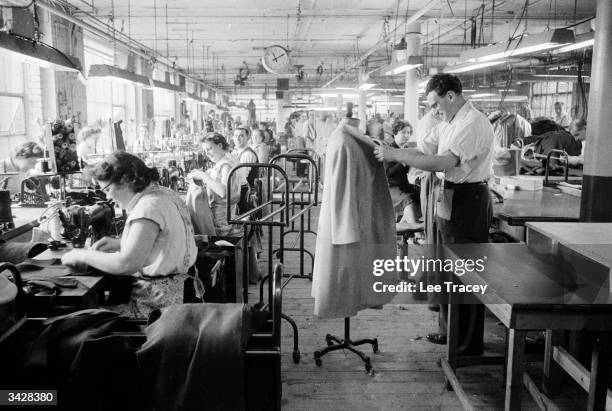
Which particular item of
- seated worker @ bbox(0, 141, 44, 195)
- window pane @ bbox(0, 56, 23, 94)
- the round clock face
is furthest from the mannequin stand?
the round clock face

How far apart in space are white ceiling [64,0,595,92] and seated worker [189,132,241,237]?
4.05 m

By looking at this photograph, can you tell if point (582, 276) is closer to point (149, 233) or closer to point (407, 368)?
point (407, 368)

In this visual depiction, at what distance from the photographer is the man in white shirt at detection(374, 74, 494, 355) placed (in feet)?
10.6

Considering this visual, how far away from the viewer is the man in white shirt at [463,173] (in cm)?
323

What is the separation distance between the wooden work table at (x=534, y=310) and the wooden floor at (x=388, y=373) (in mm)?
168

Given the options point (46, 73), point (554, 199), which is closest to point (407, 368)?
point (554, 199)

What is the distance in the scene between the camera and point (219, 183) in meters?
4.71

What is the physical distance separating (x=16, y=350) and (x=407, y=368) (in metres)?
2.23

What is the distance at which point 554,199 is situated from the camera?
4480 mm

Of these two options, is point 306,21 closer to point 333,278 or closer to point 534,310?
point 333,278

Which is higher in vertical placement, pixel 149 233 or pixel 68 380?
pixel 149 233

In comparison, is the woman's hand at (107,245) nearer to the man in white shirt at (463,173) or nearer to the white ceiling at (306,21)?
the man in white shirt at (463,173)

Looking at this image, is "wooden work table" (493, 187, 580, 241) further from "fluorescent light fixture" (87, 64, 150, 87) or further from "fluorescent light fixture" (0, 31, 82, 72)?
"fluorescent light fixture" (87, 64, 150, 87)

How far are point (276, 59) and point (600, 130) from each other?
6932 mm
